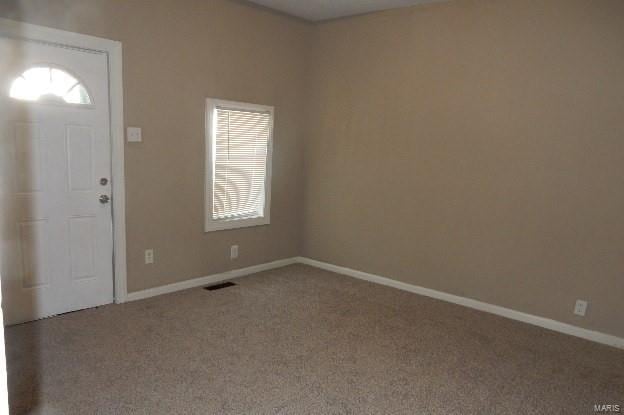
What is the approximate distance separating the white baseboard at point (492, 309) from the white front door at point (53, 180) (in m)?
2.47

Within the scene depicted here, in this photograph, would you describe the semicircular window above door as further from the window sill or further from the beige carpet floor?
the beige carpet floor

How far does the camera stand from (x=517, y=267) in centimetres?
369

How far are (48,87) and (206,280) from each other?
214cm

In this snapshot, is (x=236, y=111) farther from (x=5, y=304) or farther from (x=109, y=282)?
(x=5, y=304)

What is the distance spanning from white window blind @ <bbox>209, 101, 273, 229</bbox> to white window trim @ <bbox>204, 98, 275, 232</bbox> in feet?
0.03

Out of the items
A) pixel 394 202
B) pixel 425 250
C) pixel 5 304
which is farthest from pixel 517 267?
pixel 5 304

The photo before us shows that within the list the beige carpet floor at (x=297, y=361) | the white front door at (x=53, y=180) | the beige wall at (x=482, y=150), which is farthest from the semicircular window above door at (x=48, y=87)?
the beige wall at (x=482, y=150)

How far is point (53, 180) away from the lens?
3.21m

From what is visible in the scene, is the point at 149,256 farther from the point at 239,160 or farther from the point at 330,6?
the point at 330,6

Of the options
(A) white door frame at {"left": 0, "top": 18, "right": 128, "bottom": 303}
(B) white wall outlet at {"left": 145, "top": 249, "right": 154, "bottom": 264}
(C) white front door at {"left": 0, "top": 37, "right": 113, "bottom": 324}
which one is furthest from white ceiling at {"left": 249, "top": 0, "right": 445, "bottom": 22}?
(B) white wall outlet at {"left": 145, "top": 249, "right": 154, "bottom": 264}

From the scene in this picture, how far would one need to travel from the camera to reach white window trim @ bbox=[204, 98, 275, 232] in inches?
161

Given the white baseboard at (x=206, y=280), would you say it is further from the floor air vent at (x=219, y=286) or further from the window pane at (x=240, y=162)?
the window pane at (x=240, y=162)

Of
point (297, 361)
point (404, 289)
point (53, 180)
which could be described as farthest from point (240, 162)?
point (297, 361)

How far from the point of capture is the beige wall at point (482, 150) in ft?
10.7
